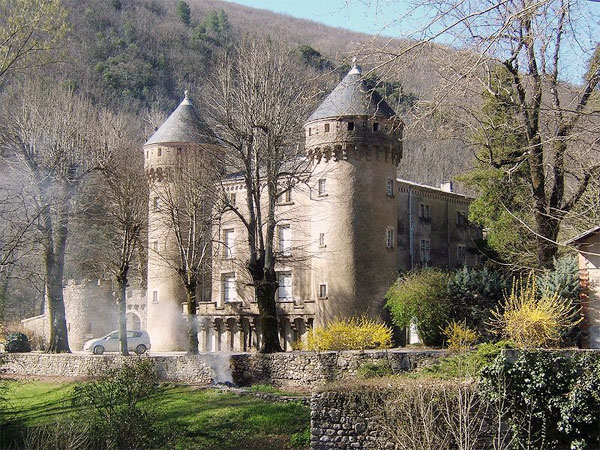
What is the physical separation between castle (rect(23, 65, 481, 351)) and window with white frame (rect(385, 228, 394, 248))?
0.08m

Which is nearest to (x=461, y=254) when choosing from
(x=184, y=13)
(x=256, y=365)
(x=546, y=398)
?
(x=256, y=365)

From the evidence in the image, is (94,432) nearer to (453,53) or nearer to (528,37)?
(453,53)

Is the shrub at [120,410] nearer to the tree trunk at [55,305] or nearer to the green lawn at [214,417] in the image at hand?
the green lawn at [214,417]

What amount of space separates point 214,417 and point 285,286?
17.6 m

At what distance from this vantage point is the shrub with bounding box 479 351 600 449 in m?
15.2

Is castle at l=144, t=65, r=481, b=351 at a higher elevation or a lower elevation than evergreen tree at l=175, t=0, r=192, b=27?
lower

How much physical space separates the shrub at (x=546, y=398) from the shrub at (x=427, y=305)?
14.1m

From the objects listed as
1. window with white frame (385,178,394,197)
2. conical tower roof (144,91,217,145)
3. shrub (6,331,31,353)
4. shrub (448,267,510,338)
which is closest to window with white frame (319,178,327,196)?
window with white frame (385,178,394,197)

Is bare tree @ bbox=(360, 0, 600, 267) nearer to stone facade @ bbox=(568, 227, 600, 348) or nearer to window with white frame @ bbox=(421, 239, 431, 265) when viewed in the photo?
stone facade @ bbox=(568, 227, 600, 348)

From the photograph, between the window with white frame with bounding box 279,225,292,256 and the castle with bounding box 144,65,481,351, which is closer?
the castle with bounding box 144,65,481,351

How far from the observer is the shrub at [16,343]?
3928 cm

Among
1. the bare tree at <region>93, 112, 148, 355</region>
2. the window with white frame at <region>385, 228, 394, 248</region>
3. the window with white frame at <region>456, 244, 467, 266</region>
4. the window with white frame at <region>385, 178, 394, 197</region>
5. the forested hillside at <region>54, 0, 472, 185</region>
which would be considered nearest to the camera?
the bare tree at <region>93, 112, 148, 355</region>

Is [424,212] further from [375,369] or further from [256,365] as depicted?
[375,369]

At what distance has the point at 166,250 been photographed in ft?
132
